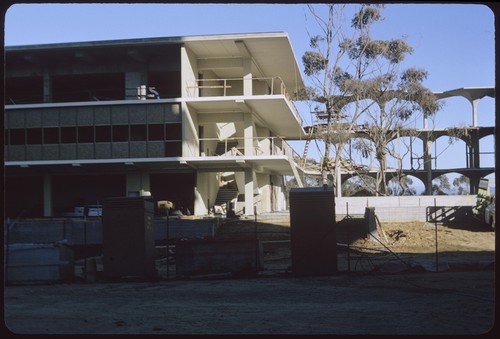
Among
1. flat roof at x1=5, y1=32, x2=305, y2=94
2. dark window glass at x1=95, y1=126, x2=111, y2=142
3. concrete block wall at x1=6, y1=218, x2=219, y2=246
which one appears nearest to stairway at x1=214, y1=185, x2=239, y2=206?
dark window glass at x1=95, y1=126, x2=111, y2=142

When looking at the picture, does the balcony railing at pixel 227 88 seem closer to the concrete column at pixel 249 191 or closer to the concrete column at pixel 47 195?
the concrete column at pixel 249 191

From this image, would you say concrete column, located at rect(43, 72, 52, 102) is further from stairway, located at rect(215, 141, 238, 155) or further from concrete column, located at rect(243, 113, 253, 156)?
concrete column, located at rect(243, 113, 253, 156)

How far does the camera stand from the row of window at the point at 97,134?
1571 inches

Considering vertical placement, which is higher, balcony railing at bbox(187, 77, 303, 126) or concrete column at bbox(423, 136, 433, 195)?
balcony railing at bbox(187, 77, 303, 126)

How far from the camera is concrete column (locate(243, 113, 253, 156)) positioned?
4022 cm

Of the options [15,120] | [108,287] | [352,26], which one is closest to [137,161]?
[15,120]

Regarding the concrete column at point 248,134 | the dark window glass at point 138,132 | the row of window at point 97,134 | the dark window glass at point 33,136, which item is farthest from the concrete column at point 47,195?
the concrete column at point 248,134

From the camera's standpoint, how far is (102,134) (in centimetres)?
4034

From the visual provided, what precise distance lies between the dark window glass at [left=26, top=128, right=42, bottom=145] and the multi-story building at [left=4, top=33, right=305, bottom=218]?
0.07 m

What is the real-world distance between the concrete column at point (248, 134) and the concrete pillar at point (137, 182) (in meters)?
7.08

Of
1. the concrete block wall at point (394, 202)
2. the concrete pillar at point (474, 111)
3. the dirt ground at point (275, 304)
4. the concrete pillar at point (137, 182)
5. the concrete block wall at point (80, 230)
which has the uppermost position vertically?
the concrete pillar at point (474, 111)

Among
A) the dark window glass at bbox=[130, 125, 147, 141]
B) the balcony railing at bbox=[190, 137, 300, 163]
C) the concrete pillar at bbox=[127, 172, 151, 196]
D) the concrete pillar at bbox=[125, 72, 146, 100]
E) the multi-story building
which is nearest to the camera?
the multi-story building

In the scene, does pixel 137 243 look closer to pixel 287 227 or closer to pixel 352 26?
pixel 287 227

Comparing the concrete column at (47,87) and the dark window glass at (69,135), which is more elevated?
the concrete column at (47,87)
